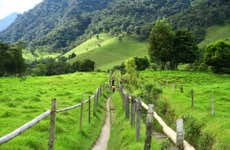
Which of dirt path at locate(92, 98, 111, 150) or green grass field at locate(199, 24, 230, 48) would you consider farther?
green grass field at locate(199, 24, 230, 48)

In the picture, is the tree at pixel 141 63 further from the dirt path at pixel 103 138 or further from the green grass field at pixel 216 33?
the dirt path at pixel 103 138

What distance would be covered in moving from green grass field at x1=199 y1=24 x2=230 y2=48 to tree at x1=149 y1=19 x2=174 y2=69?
3527 inches

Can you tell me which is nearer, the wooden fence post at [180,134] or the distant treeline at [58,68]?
the wooden fence post at [180,134]

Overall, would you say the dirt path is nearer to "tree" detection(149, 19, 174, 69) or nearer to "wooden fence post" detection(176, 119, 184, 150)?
"wooden fence post" detection(176, 119, 184, 150)

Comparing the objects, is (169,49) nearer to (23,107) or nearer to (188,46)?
(188,46)

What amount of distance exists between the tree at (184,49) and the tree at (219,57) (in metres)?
7.80

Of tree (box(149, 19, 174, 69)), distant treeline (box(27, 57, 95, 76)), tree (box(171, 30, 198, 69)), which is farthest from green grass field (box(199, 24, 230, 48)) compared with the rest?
tree (box(149, 19, 174, 69))

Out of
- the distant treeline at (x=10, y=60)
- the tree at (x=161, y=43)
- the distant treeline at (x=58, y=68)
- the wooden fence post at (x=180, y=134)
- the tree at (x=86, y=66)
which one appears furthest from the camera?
the tree at (x=86, y=66)

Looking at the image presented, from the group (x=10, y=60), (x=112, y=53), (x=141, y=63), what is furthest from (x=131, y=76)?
(x=112, y=53)

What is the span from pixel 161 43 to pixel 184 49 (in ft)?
20.7

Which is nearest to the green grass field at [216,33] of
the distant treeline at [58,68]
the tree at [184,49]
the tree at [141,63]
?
the tree at [141,63]

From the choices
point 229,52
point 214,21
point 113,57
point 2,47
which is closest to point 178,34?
point 229,52

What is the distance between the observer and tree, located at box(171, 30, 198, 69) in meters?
86.2

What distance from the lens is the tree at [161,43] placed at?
86250 mm
